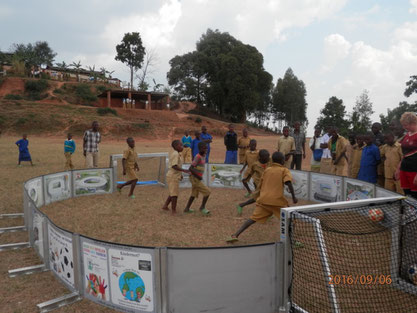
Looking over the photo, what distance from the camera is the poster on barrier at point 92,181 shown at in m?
9.48

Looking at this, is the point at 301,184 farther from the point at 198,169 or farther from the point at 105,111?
the point at 105,111

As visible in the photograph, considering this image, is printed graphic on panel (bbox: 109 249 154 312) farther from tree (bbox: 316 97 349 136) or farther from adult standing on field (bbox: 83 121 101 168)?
tree (bbox: 316 97 349 136)

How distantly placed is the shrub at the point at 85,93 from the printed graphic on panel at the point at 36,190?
46400 millimetres

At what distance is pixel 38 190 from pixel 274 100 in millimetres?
63591

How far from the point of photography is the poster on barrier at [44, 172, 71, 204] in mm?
8477

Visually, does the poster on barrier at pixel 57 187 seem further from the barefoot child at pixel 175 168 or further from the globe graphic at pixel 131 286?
the globe graphic at pixel 131 286

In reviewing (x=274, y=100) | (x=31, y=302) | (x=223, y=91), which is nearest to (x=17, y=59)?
(x=223, y=91)

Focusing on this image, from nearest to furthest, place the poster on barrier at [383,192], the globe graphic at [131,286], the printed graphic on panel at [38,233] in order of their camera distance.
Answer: the globe graphic at [131,286] < the printed graphic on panel at [38,233] < the poster on barrier at [383,192]

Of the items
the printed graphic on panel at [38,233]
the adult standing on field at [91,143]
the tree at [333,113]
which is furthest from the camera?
the tree at [333,113]

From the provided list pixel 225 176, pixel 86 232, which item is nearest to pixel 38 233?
pixel 86 232

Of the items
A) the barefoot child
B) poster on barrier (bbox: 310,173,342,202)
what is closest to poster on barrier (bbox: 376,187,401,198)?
poster on barrier (bbox: 310,173,342,202)

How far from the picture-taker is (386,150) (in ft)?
23.9

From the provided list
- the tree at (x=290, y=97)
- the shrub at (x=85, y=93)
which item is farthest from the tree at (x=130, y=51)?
the tree at (x=290, y=97)

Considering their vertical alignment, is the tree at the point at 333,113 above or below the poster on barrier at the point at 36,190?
above
